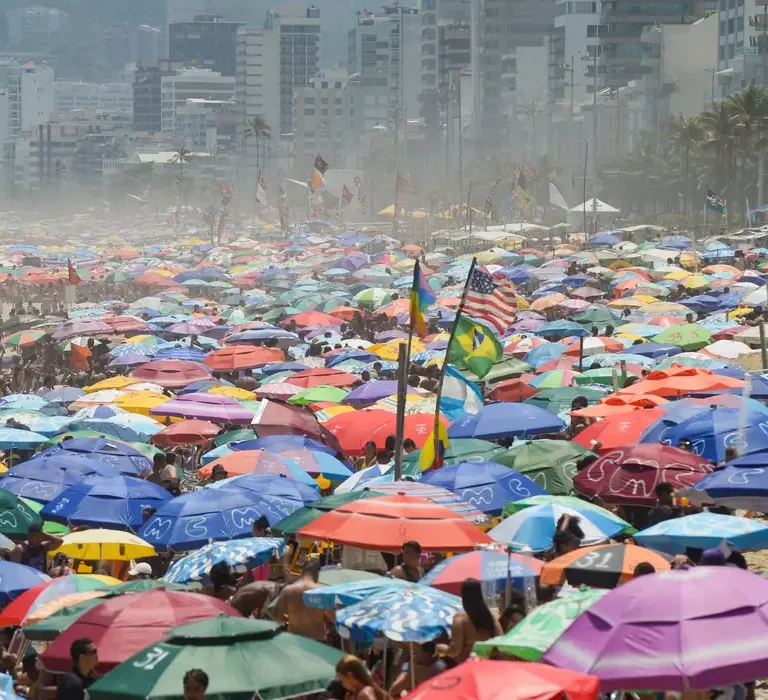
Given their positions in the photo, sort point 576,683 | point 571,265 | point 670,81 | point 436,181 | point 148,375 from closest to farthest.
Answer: point 576,683, point 148,375, point 571,265, point 670,81, point 436,181

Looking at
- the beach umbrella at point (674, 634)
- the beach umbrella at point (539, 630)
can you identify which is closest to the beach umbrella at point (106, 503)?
the beach umbrella at point (539, 630)

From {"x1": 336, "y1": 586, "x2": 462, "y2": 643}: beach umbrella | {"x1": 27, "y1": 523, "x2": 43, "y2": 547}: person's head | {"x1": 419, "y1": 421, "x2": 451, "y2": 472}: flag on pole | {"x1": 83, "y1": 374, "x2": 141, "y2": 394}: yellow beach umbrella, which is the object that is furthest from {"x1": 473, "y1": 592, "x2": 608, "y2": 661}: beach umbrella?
{"x1": 83, "y1": 374, "x2": 141, "y2": 394}: yellow beach umbrella

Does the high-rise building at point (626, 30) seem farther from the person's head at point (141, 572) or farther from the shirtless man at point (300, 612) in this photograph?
the shirtless man at point (300, 612)

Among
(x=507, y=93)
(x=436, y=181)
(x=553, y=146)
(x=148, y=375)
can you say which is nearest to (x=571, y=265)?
(x=148, y=375)

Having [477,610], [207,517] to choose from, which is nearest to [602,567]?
[477,610]

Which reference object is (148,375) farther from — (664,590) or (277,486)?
(664,590)

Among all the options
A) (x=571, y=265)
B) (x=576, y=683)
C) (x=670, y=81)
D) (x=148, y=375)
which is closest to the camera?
(x=576, y=683)
